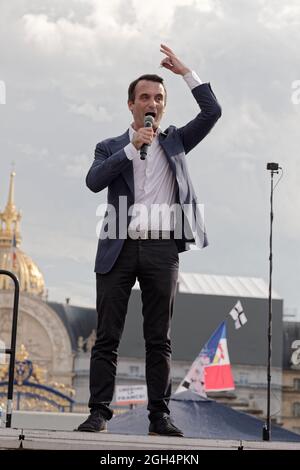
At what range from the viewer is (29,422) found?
18922 mm

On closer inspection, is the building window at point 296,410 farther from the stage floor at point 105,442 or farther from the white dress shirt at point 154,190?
the stage floor at point 105,442

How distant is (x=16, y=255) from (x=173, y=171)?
209 feet

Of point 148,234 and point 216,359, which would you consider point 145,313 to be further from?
point 216,359

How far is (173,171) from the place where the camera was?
15.9ft

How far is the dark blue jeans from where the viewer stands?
4664 millimetres

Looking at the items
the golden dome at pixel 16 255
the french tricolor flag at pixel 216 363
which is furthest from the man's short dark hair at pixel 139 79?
the golden dome at pixel 16 255

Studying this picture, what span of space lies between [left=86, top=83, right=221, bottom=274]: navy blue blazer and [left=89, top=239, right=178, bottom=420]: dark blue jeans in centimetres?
9

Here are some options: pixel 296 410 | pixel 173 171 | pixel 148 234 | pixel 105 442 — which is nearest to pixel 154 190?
pixel 173 171

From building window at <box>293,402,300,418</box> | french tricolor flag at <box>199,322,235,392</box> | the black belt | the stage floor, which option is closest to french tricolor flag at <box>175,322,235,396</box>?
french tricolor flag at <box>199,322,235,392</box>

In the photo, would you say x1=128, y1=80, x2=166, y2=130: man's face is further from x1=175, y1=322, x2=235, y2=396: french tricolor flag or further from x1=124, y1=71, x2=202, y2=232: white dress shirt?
x1=175, y1=322, x2=235, y2=396: french tricolor flag

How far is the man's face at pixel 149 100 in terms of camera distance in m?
4.76
